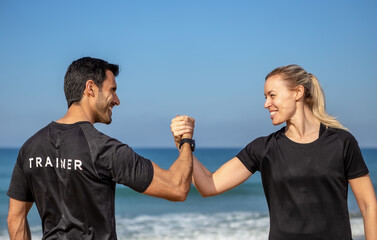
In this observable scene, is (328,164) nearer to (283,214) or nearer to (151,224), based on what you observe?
(283,214)

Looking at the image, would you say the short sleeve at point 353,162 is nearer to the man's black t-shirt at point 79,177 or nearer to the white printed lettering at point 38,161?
the man's black t-shirt at point 79,177

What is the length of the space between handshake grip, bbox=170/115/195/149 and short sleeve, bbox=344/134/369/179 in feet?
3.37

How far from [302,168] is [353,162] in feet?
1.06

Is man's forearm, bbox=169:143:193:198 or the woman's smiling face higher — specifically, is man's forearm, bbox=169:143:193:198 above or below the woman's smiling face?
below

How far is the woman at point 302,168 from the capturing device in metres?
3.38

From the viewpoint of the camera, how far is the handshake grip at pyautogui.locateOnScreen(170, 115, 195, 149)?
3.53m

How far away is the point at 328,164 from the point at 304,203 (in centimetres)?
30

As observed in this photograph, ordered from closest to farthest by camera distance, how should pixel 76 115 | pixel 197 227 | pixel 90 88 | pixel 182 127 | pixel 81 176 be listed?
pixel 81 176 < pixel 76 115 < pixel 90 88 < pixel 182 127 < pixel 197 227

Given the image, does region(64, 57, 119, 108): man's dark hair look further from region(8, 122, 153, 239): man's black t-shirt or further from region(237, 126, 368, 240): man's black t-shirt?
region(237, 126, 368, 240): man's black t-shirt

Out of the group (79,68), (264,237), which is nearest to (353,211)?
(264,237)

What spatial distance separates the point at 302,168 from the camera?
3453mm

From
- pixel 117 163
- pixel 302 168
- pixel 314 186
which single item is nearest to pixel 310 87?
pixel 302 168

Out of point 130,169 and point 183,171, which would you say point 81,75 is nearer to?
point 130,169

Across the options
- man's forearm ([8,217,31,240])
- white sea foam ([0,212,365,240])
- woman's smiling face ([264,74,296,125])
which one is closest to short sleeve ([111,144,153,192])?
man's forearm ([8,217,31,240])
